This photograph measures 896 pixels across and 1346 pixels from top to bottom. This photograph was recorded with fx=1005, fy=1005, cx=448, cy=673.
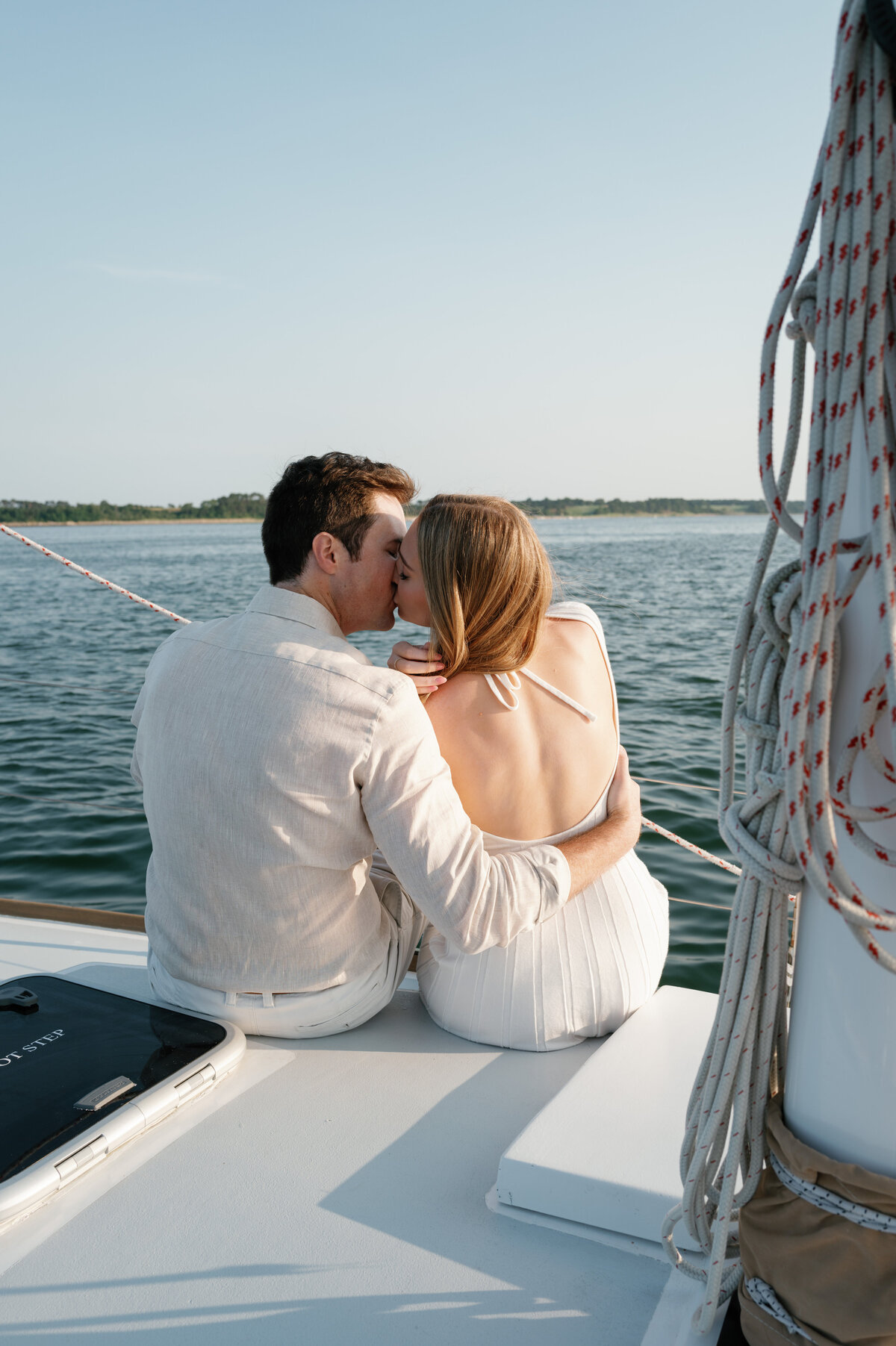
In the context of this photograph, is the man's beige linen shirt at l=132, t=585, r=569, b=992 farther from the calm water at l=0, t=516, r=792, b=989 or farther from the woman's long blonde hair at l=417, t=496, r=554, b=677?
the calm water at l=0, t=516, r=792, b=989

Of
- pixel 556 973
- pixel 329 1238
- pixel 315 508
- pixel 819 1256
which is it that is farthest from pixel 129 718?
pixel 819 1256

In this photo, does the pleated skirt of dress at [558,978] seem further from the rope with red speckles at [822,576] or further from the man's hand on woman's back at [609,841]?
the rope with red speckles at [822,576]

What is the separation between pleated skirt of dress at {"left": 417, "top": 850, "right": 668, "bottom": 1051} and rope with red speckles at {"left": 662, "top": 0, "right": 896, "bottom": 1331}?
2.11 ft

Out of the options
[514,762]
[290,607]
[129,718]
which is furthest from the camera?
[129,718]

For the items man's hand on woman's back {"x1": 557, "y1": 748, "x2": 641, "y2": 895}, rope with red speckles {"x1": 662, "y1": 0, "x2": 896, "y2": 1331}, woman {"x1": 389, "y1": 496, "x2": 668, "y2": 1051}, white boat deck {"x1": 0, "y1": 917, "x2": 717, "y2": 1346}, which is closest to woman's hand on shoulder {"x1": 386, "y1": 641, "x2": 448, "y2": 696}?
woman {"x1": 389, "y1": 496, "x2": 668, "y2": 1051}

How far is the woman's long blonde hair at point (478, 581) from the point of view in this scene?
158 centimetres

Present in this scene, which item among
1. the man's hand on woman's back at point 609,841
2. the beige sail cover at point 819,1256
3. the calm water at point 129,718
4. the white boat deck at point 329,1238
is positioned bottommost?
the calm water at point 129,718

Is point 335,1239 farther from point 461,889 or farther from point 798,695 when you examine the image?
point 798,695

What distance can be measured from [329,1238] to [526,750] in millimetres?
735

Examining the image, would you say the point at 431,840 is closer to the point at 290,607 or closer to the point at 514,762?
the point at 514,762

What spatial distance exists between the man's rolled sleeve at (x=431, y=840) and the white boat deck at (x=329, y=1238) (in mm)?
250

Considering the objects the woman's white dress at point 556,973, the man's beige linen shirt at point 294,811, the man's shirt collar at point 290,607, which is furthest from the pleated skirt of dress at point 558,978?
the man's shirt collar at point 290,607

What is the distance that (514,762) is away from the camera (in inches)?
62.4

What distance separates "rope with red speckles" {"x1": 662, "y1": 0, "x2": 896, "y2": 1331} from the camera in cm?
70
